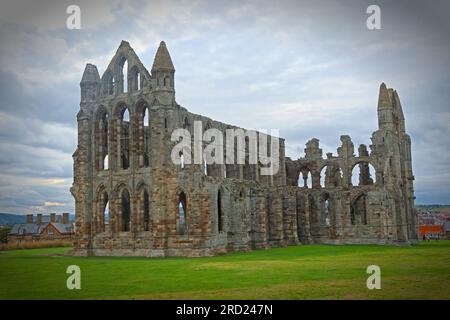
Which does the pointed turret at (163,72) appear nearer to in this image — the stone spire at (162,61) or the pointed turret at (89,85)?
the stone spire at (162,61)

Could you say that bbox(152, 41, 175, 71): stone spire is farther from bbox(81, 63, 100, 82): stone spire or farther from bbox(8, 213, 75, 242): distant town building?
bbox(8, 213, 75, 242): distant town building

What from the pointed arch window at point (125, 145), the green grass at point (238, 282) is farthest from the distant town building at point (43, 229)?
the green grass at point (238, 282)

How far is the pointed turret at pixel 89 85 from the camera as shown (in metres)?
43.9

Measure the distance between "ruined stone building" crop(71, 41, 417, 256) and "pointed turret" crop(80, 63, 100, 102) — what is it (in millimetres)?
80

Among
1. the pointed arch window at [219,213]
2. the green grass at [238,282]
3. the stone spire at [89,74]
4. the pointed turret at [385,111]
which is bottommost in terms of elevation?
the green grass at [238,282]

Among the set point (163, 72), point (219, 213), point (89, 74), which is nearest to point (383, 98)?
point (219, 213)

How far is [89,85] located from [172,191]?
12.4m

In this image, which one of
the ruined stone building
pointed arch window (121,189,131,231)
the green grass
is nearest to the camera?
the green grass

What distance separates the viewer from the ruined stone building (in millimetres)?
38219

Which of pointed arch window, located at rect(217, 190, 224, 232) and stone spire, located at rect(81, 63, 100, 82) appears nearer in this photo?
pointed arch window, located at rect(217, 190, 224, 232)

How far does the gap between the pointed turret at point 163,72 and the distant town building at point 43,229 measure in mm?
39374

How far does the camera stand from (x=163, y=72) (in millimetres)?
39844

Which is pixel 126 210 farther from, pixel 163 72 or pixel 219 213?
pixel 163 72

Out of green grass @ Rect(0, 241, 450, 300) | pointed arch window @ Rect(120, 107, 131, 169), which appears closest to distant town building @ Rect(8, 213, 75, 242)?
pointed arch window @ Rect(120, 107, 131, 169)
